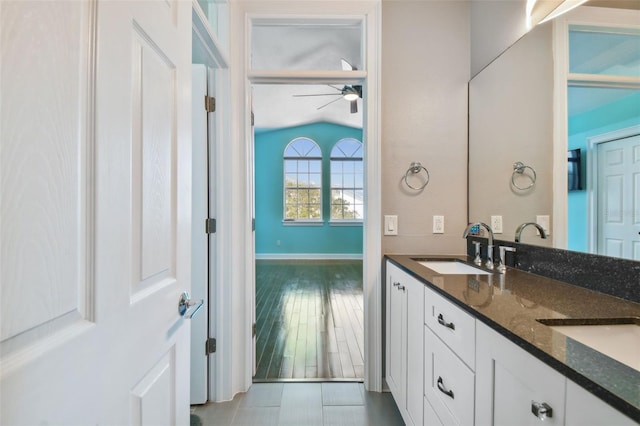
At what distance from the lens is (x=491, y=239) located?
5.21 ft

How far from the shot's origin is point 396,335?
64.1 inches

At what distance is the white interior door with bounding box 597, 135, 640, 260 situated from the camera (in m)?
0.96

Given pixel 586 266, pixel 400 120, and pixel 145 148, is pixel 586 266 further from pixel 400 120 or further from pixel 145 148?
pixel 145 148

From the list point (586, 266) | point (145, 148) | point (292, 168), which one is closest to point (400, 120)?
point (586, 266)

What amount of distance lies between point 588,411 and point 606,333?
41cm

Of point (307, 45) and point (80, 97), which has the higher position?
point (307, 45)

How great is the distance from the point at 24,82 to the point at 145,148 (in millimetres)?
303

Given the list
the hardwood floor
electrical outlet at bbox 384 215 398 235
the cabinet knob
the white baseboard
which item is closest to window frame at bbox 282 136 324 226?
the white baseboard

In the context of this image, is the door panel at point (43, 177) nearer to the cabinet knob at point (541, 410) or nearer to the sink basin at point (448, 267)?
the cabinet knob at point (541, 410)

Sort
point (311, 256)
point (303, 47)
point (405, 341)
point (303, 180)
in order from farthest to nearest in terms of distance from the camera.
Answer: point (303, 180) < point (311, 256) < point (303, 47) < point (405, 341)

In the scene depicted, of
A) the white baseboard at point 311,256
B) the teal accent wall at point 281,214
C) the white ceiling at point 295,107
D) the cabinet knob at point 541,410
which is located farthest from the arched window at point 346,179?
the cabinet knob at point 541,410

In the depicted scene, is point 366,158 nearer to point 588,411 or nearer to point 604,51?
point 604,51

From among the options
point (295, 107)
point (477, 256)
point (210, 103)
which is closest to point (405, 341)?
point (477, 256)

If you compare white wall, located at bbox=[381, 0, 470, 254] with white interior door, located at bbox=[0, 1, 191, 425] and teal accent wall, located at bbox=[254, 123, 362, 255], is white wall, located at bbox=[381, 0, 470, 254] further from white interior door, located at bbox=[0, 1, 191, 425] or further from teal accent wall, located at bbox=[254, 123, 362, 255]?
teal accent wall, located at bbox=[254, 123, 362, 255]
